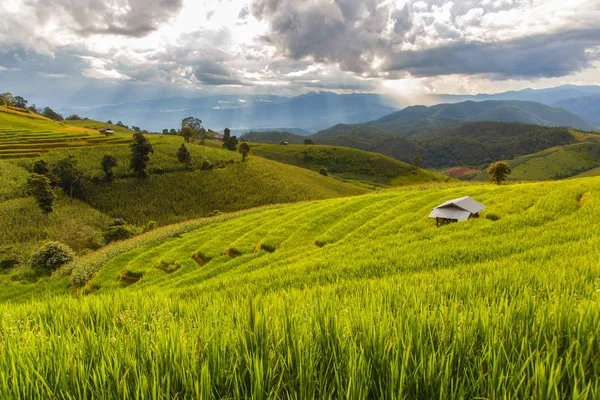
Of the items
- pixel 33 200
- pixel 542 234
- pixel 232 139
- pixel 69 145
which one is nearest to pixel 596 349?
pixel 542 234

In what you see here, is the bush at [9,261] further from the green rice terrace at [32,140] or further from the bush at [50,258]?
the green rice terrace at [32,140]

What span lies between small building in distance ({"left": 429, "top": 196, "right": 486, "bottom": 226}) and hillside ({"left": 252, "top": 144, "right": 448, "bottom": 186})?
135990 millimetres

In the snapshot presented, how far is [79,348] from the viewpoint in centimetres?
→ 203

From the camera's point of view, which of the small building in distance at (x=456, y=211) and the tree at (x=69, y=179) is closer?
the small building in distance at (x=456, y=211)

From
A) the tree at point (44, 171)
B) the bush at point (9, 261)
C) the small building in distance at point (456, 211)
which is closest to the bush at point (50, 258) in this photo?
the bush at point (9, 261)

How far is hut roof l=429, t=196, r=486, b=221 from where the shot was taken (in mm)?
16922

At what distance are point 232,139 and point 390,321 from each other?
11765 centimetres

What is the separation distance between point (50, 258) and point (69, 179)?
41.2 meters

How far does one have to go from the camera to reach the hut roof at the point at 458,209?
55.5 feet

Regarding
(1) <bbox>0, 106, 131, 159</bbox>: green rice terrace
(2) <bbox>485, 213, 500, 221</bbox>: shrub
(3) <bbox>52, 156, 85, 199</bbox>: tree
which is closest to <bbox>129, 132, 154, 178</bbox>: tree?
(3) <bbox>52, 156, 85, 199</bbox>: tree

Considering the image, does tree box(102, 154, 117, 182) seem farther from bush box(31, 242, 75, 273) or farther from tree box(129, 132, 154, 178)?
bush box(31, 242, 75, 273)

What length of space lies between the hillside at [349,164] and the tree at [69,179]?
108 meters

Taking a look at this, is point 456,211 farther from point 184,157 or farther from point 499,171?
point 184,157

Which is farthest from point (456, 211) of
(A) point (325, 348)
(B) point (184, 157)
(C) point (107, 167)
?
(B) point (184, 157)
